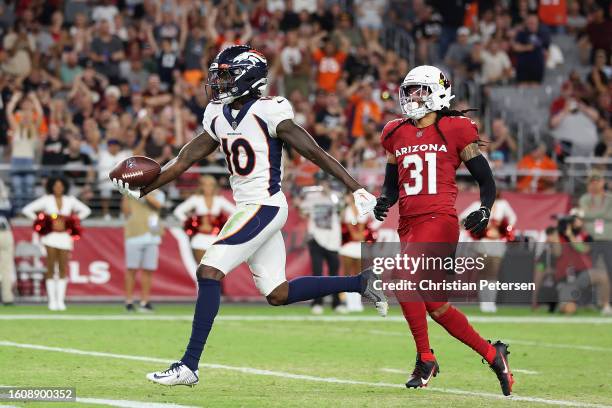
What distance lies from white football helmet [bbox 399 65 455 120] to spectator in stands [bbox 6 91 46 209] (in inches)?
425

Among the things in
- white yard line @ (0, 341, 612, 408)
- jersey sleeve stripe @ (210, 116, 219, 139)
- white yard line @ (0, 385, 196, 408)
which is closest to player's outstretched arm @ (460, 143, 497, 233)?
white yard line @ (0, 341, 612, 408)

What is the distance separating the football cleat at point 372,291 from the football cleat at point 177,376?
1354mm

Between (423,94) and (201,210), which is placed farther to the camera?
(201,210)

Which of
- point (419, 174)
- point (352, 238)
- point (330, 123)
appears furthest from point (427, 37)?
point (419, 174)

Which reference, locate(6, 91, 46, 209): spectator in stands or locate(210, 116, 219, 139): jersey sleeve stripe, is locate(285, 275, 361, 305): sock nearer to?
locate(210, 116, 219, 139): jersey sleeve stripe

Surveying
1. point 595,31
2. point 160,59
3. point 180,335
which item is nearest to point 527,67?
point 595,31

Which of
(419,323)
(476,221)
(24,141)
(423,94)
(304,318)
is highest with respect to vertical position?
(423,94)

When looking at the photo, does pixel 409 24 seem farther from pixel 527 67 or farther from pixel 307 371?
pixel 307 371

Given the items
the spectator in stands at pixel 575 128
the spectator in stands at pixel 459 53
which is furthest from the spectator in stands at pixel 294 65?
the spectator in stands at pixel 575 128

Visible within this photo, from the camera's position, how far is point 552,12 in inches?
1033

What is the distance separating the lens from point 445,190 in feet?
31.3

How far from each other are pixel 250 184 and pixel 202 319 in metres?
0.97

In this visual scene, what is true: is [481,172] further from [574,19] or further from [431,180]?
[574,19]

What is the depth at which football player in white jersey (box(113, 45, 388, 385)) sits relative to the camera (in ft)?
29.3
